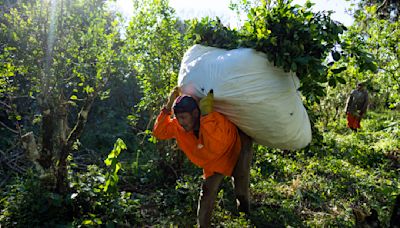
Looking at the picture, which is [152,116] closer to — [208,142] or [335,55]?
[208,142]

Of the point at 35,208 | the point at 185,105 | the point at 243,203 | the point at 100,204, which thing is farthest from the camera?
the point at 243,203

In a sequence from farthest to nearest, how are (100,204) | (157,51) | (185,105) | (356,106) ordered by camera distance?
(356,106)
(157,51)
(100,204)
(185,105)

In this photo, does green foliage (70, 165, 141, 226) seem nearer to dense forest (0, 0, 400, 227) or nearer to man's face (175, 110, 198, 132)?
dense forest (0, 0, 400, 227)

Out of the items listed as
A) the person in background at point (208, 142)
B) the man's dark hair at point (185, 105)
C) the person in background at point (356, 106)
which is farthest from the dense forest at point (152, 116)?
the person in background at point (356, 106)

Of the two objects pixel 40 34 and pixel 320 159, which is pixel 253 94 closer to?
pixel 40 34

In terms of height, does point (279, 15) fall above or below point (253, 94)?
above

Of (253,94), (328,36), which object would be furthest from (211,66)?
(328,36)

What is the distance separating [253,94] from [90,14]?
1.83 metres

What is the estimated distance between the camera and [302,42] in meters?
3.15

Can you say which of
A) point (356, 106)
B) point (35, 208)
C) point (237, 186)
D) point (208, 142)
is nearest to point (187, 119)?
point (208, 142)

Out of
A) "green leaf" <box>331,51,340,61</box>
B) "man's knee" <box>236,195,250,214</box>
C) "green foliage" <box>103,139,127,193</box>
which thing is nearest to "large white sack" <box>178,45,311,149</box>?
"green leaf" <box>331,51,340,61</box>

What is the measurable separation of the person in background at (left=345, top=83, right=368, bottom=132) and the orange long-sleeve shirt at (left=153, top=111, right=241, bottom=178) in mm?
→ 6306

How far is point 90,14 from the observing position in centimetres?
379

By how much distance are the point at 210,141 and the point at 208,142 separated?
0.8 inches
